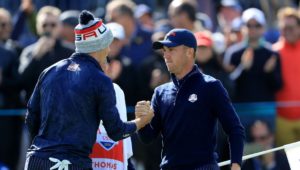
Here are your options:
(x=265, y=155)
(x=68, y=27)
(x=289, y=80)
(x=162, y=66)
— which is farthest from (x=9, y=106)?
(x=289, y=80)

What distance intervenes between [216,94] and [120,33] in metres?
3.51

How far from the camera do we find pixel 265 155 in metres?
11.4

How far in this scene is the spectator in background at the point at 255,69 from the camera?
12164 millimetres

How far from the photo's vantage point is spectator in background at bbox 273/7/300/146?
40.0 feet

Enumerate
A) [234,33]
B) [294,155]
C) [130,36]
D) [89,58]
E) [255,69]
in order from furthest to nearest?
[234,33]
[130,36]
[255,69]
[294,155]
[89,58]

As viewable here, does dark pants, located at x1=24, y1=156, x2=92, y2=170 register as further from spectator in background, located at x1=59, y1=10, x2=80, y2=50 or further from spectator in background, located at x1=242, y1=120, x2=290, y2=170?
spectator in background, located at x1=59, y1=10, x2=80, y2=50

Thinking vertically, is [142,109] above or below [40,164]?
above

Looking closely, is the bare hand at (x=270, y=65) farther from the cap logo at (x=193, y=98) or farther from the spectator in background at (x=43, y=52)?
the cap logo at (x=193, y=98)

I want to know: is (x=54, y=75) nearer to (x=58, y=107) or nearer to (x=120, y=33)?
(x=58, y=107)

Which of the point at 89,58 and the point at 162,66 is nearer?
the point at 89,58

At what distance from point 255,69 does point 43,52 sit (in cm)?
269

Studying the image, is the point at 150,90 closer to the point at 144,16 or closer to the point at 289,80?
the point at 289,80

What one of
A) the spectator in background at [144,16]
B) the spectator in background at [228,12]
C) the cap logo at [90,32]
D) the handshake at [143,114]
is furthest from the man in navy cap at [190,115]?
the spectator in background at [228,12]

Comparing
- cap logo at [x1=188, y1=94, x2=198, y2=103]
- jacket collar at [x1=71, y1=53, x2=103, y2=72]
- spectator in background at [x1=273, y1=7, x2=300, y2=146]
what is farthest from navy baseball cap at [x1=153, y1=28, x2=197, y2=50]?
spectator in background at [x1=273, y1=7, x2=300, y2=146]
